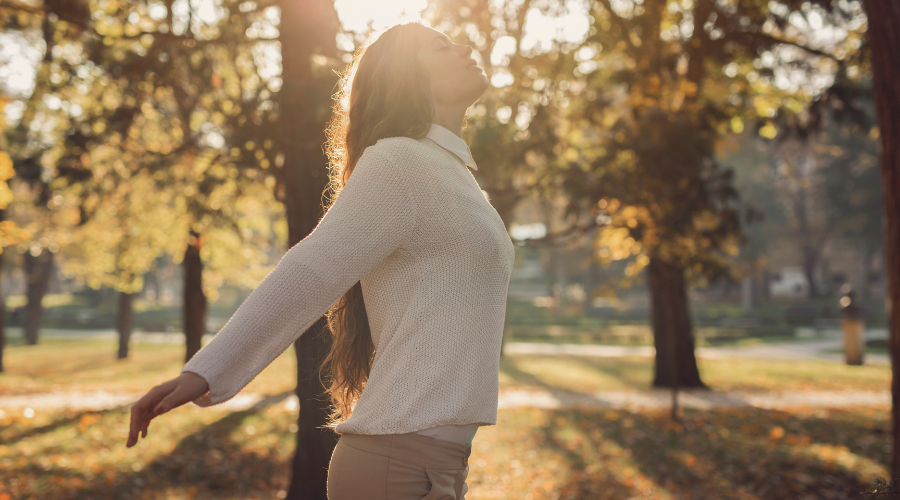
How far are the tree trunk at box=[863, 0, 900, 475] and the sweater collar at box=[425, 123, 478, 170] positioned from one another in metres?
4.37

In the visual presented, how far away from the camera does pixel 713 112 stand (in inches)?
357

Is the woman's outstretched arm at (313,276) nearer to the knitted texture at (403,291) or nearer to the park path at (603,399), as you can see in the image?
the knitted texture at (403,291)

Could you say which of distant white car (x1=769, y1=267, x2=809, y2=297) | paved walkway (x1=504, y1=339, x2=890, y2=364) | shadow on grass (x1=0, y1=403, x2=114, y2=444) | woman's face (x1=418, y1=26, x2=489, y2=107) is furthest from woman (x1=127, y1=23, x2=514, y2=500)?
distant white car (x1=769, y1=267, x2=809, y2=297)

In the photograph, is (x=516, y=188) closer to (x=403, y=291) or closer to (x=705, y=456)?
(x=705, y=456)

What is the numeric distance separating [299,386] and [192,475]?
9.27 feet

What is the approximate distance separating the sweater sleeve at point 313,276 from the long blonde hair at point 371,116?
0.75ft

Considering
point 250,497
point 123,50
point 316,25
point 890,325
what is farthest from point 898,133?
point 123,50

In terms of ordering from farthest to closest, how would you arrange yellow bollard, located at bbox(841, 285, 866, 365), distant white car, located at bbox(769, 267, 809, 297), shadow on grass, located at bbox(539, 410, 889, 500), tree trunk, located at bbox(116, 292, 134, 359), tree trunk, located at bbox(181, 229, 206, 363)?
distant white car, located at bbox(769, 267, 809, 297) → tree trunk, located at bbox(116, 292, 134, 359) → yellow bollard, located at bbox(841, 285, 866, 365) → tree trunk, located at bbox(181, 229, 206, 363) → shadow on grass, located at bbox(539, 410, 889, 500)

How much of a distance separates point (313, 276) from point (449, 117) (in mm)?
672

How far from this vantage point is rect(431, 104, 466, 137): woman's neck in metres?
1.71

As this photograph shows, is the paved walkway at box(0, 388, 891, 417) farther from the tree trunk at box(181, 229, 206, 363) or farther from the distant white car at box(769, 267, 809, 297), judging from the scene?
the distant white car at box(769, 267, 809, 297)

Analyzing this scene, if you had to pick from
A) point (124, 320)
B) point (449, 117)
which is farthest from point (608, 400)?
point (124, 320)

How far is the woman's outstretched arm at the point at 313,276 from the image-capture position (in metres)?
1.27

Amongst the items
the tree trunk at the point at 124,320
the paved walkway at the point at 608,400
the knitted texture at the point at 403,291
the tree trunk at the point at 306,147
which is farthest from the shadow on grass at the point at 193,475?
the tree trunk at the point at 124,320
